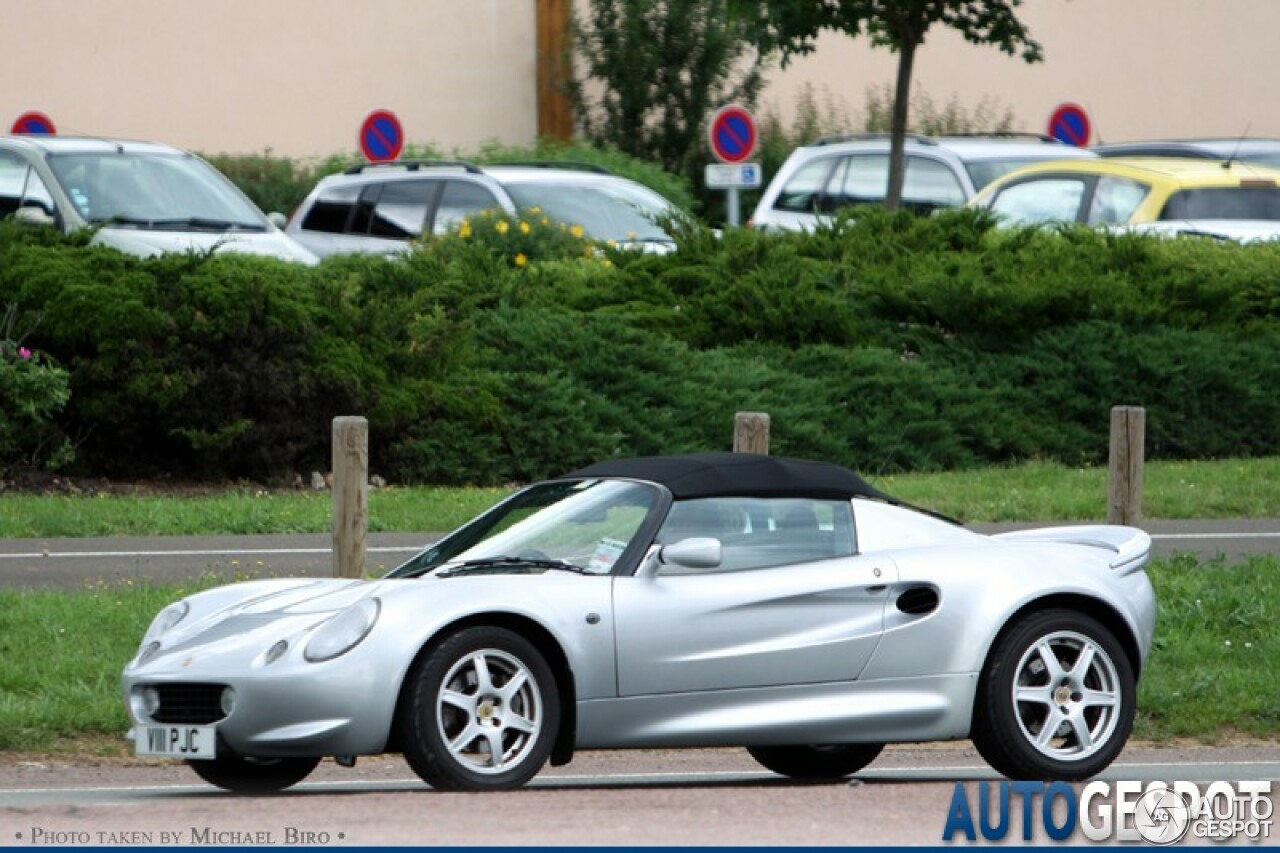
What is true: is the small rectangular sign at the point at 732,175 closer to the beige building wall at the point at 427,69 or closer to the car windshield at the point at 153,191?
the car windshield at the point at 153,191


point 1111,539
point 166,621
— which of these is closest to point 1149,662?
point 1111,539

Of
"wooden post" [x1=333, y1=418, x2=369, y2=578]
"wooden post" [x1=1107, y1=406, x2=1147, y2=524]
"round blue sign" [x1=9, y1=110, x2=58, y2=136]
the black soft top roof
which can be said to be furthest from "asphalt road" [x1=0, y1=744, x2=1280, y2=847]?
"round blue sign" [x1=9, y1=110, x2=58, y2=136]

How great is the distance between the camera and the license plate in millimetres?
8281

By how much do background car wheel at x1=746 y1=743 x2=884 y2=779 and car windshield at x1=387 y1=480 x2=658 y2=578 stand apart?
1.06 meters

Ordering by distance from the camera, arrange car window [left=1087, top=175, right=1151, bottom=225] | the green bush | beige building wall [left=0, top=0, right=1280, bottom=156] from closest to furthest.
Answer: the green bush, car window [left=1087, top=175, right=1151, bottom=225], beige building wall [left=0, top=0, right=1280, bottom=156]

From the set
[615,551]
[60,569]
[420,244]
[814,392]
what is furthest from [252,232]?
[615,551]

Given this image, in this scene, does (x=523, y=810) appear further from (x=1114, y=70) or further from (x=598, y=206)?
(x=1114, y=70)

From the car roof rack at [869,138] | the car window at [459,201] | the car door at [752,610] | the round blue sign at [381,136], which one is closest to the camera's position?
the car door at [752,610]

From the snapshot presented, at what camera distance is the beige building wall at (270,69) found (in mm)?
35062

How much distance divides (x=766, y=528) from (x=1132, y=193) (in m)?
14.6

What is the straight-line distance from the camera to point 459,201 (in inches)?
921

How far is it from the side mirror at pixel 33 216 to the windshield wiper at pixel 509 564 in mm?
10810

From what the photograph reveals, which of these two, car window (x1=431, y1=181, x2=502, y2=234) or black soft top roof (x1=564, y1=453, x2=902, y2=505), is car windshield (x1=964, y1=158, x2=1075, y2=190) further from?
black soft top roof (x1=564, y1=453, x2=902, y2=505)

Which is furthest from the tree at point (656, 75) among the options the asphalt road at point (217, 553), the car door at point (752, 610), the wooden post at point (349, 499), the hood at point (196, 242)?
the car door at point (752, 610)
